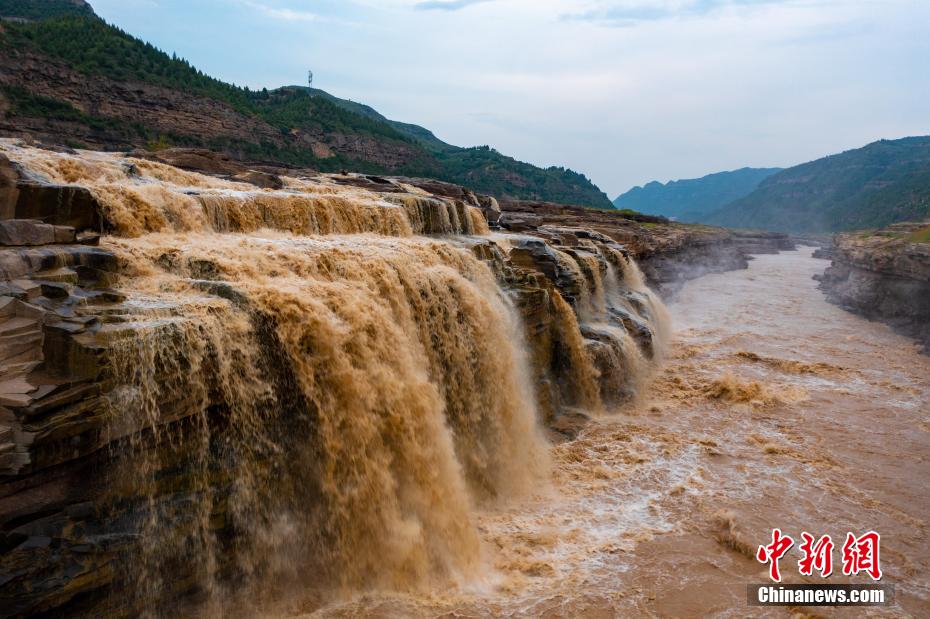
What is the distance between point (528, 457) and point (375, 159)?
214 feet

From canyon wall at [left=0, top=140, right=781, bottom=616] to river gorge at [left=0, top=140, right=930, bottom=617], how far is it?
1.2 inches

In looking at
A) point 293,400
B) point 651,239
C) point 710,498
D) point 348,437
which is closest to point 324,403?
point 293,400

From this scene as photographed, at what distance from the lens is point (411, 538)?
763 cm

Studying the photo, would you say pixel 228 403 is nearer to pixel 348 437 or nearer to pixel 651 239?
pixel 348 437

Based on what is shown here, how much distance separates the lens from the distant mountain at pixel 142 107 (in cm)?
3531

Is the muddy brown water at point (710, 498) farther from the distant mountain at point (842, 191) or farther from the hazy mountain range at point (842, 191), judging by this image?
the hazy mountain range at point (842, 191)

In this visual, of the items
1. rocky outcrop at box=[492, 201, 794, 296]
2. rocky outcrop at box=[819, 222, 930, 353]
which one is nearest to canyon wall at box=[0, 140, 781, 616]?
rocky outcrop at box=[492, 201, 794, 296]

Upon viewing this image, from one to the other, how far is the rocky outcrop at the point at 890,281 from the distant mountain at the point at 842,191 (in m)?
63.3

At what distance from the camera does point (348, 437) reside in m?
7.60

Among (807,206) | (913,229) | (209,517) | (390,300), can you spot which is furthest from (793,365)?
(807,206)

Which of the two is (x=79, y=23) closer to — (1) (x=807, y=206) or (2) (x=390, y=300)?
(2) (x=390, y=300)

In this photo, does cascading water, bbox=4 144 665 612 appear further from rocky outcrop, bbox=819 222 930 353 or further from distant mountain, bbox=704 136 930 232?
distant mountain, bbox=704 136 930 232

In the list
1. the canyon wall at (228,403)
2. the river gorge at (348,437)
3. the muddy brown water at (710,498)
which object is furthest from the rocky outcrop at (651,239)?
the canyon wall at (228,403)

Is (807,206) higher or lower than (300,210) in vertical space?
higher
